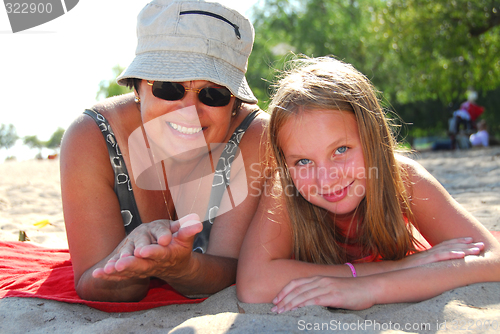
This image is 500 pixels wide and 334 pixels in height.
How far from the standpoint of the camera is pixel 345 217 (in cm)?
233

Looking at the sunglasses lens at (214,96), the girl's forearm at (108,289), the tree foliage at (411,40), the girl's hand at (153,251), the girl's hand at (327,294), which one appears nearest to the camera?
the girl's hand at (153,251)

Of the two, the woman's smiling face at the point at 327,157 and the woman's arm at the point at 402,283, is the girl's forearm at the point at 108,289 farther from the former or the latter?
the woman's smiling face at the point at 327,157

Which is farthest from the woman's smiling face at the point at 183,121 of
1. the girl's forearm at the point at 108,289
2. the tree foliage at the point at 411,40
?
the tree foliage at the point at 411,40

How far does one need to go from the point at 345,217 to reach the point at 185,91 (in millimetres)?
1156

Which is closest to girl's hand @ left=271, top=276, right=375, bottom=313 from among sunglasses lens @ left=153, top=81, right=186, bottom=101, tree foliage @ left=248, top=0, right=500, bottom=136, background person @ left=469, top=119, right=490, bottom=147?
sunglasses lens @ left=153, top=81, right=186, bottom=101

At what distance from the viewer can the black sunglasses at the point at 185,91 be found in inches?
78.7

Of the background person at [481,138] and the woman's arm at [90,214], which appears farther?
the background person at [481,138]

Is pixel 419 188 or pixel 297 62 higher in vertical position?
pixel 297 62

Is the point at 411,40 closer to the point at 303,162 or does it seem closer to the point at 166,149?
the point at 303,162

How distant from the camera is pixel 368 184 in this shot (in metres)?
2.05

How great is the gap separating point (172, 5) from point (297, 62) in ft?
2.70

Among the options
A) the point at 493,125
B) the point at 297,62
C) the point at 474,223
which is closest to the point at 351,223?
the point at 474,223

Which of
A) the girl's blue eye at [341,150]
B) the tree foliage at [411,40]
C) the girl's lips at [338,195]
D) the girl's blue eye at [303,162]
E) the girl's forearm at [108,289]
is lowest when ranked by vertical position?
the girl's forearm at [108,289]

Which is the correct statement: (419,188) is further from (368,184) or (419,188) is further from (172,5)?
(172,5)
